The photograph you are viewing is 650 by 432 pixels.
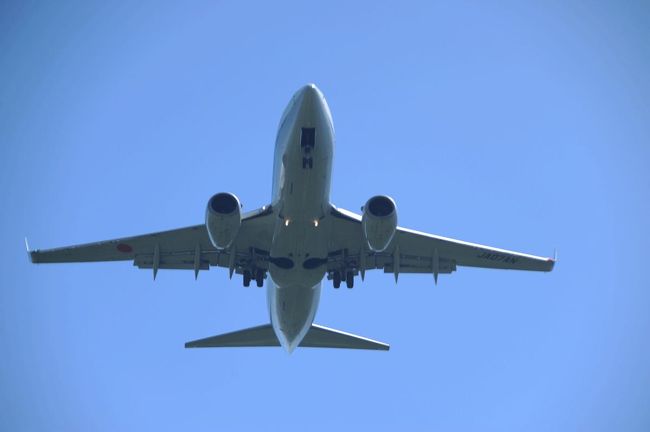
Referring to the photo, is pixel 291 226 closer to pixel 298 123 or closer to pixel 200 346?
pixel 298 123

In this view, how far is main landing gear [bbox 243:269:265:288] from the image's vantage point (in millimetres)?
29375

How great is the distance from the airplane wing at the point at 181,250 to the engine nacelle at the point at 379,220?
382cm

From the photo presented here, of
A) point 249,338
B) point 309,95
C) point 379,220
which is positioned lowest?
point 249,338

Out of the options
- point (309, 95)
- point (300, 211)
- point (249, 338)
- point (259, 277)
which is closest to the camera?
point (309, 95)

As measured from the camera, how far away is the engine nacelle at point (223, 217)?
24969 millimetres

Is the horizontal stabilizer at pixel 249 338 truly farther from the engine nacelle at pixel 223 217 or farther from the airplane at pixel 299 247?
the engine nacelle at pixel 223 217

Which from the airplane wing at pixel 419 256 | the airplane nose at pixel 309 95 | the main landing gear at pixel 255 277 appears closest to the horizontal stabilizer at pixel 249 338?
the main landing gear at pixel 255 277

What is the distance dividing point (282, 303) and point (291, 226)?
3353 millimetres

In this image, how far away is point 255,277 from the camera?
2950cm

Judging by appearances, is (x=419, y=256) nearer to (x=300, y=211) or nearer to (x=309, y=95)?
(x=300, y=211)

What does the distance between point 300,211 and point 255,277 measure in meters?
4.69

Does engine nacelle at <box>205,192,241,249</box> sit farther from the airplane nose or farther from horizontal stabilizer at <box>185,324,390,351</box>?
horizontal stabilizer at <box>185,324,390,351</box>

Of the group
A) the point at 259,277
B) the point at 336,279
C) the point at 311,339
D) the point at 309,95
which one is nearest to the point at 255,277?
the point at 259,277

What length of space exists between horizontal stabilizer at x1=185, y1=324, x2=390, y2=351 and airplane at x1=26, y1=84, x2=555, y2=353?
0.04m
